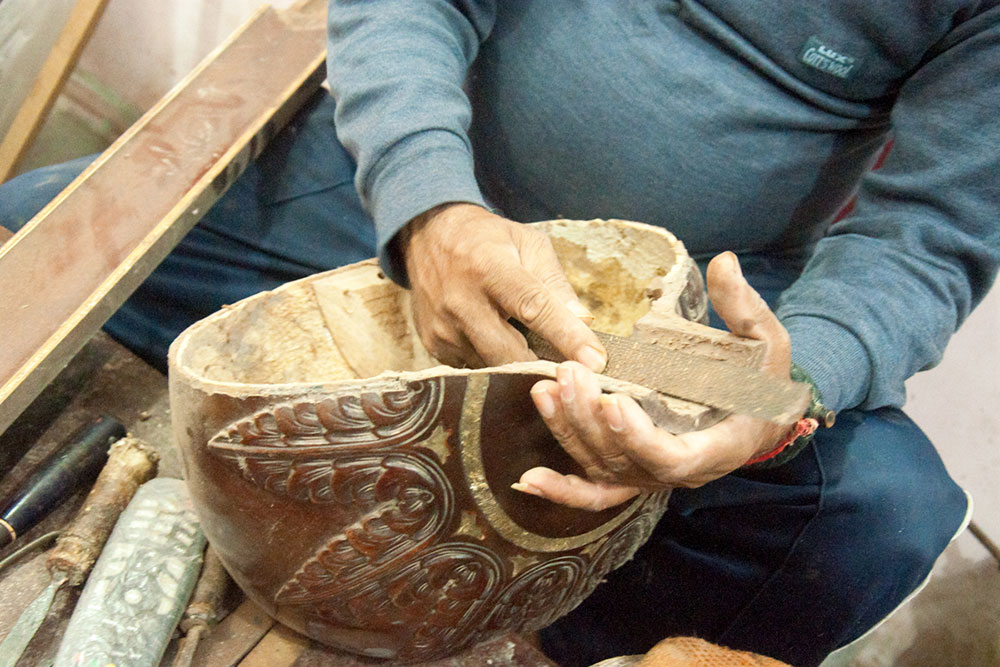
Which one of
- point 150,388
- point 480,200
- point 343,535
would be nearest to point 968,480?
point 480,200

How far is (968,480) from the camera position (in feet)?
5.47

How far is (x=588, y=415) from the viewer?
0.71m

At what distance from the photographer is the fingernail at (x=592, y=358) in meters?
0.79

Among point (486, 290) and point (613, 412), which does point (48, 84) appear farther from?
point (613, 412)

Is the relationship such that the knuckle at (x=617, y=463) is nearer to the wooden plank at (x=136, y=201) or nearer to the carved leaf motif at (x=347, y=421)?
the carved leaf motif at (x=347, y=421)

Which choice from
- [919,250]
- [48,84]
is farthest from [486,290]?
[48,84]

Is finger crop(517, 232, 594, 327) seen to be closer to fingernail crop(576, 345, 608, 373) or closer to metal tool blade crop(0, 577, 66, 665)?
fingernail crop(576, 345, 608, 373)

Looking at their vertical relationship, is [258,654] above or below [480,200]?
below

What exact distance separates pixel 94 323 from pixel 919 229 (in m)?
1.19

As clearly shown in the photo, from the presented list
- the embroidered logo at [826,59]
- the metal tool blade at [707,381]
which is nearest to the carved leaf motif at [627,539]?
the metal tool blade at [707,381]

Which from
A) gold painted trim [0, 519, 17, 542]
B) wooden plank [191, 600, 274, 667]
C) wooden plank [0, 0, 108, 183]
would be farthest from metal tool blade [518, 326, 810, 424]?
wooden plank [0, 0, 108, 183]

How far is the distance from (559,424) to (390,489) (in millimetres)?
197

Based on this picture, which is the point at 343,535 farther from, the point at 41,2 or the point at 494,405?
the point at 41,2

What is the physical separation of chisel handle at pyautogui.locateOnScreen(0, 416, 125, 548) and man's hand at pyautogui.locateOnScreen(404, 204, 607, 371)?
577 mm
